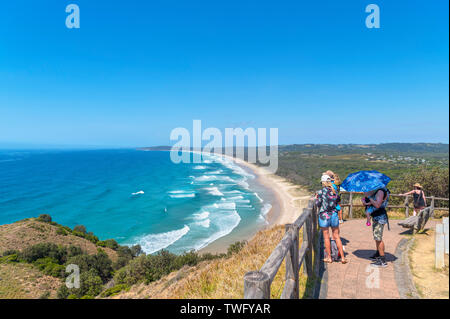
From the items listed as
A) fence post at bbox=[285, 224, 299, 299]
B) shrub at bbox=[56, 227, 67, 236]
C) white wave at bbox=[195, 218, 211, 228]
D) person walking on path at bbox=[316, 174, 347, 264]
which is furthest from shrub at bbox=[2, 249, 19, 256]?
fence post at bbox=[285, 224, 299, 299]

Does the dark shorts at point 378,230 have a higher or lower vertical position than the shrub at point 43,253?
higher

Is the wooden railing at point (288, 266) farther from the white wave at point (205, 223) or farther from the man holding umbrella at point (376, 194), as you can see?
the white wave at point (205, 223)

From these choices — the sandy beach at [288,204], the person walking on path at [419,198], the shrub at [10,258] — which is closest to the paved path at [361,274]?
the person walking on path at [419,198]

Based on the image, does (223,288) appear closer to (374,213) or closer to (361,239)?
(374,213)

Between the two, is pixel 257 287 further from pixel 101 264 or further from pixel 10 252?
pixel 10 252

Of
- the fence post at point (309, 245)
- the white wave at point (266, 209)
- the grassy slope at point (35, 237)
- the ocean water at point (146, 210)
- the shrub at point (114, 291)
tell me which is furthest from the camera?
the white wave at point (266, 209)

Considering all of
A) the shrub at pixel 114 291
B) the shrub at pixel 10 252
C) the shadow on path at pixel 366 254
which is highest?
the shadow on path at pixel 366 254

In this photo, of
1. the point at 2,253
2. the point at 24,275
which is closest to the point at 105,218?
the point at 2,253
